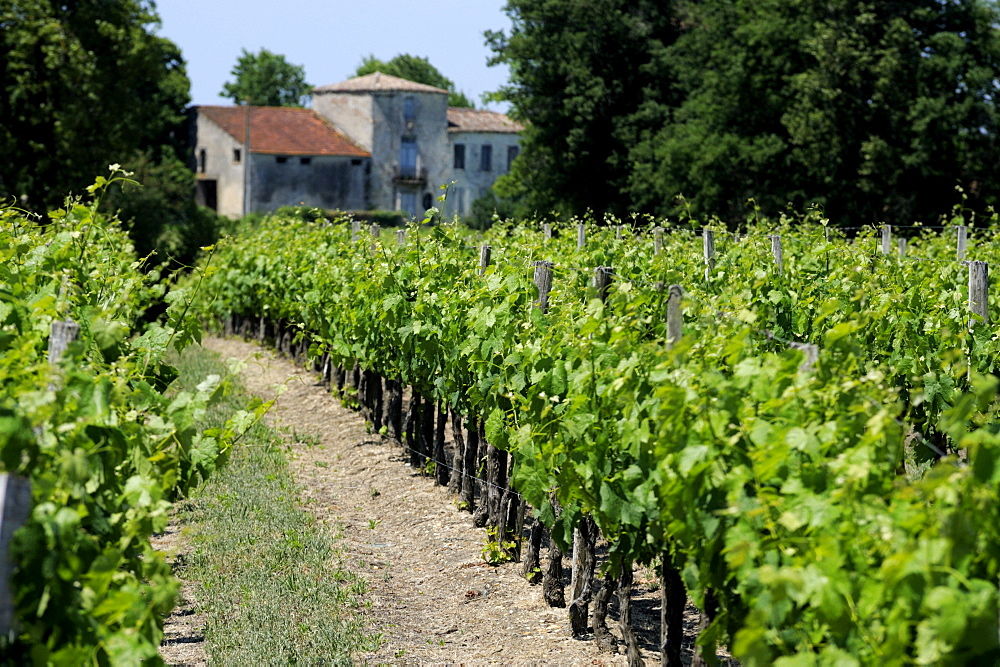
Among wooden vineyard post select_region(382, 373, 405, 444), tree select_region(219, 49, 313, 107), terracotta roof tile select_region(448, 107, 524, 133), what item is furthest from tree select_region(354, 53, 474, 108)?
wooden vineyard post select_region(382, 373, 405, 444)

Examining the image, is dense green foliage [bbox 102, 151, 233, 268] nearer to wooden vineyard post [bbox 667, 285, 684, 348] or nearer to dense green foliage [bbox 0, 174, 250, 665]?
wooden vineyard post [bbox 667, 285, 684, 348]

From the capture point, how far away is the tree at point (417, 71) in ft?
265

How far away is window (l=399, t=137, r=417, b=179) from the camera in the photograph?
172 feet

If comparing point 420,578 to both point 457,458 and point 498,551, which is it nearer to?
point 498,551

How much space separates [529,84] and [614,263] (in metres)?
26.9

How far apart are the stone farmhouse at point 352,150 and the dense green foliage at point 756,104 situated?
10.9 m

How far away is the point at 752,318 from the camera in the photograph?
437cm

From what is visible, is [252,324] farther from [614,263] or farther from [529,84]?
[529,84]

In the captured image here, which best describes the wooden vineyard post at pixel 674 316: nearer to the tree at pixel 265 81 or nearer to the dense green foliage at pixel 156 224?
the dense green foliage at pixel 156 224

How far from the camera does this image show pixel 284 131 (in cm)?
4919

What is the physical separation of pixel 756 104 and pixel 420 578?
26806 mm

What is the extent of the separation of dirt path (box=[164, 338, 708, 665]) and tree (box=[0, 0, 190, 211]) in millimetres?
20111

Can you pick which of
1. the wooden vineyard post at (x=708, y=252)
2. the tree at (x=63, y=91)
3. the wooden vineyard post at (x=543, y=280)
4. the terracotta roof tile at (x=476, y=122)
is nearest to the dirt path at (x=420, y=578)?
the wooden vineyard post at (x=543, y=280)

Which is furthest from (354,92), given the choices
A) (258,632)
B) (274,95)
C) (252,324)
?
(258,632)
